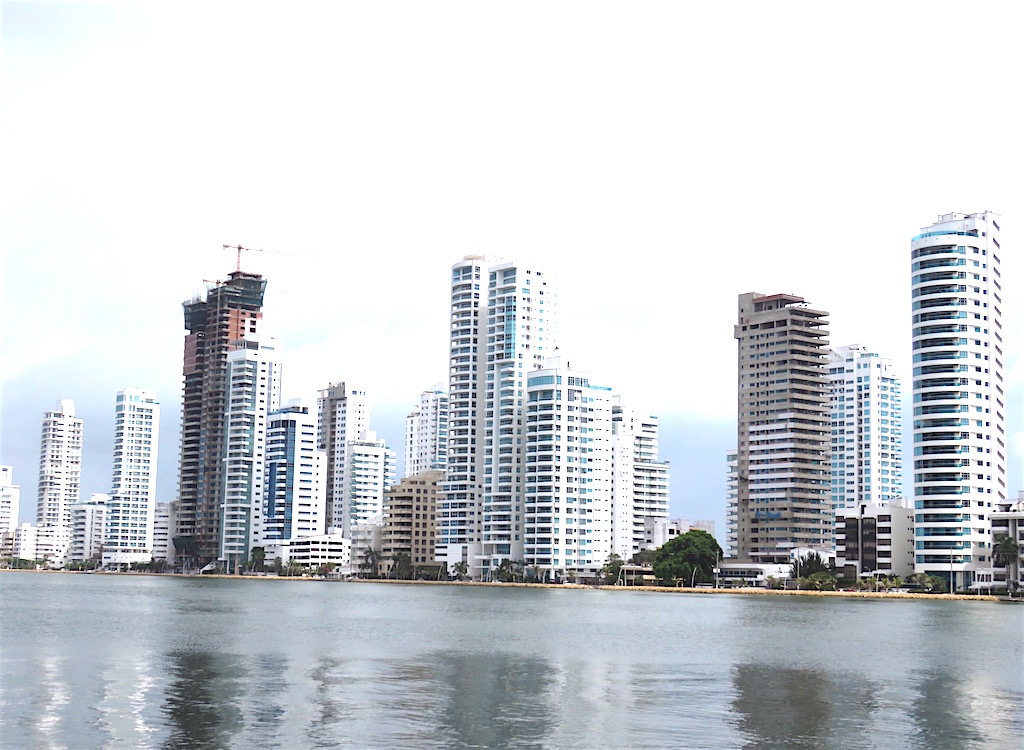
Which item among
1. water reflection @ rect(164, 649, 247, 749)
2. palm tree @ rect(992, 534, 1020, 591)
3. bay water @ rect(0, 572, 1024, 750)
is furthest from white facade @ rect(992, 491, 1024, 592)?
water reflection @ rect(164, 649, 247, 749)

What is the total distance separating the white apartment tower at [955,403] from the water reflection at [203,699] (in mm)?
131308

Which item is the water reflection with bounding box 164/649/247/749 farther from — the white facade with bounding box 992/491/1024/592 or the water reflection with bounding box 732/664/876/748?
the white facade with bounding box 992/491/1024/592

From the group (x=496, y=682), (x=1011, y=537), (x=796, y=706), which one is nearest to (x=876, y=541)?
(x=1011, y=537)

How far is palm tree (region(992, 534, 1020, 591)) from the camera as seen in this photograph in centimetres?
16888

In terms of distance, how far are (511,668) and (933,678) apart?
67.8ft

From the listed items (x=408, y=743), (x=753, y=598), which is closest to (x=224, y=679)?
(x=408, y=743)

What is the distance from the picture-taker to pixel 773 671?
6612 centimetres

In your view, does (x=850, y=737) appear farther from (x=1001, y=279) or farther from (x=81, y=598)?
(x=1001, y=279)

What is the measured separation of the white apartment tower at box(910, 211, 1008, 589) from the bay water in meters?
69.0

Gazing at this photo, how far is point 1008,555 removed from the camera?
169125 mm

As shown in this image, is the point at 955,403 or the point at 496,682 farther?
the point at 955,403

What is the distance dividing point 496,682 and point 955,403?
13390cm

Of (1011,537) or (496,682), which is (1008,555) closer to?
(1011,537)

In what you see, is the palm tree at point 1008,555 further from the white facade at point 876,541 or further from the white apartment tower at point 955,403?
the white facade at point 876,541
